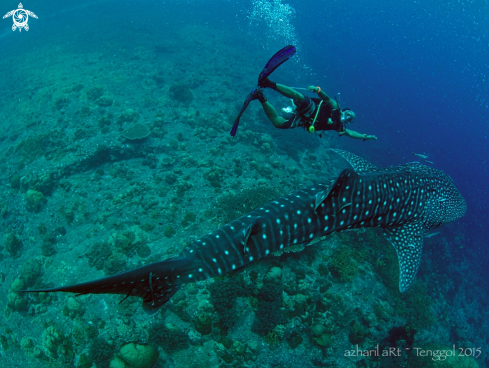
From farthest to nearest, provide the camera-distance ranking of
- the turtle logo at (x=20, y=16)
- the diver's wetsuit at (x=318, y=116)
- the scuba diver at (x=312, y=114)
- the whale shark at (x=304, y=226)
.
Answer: the turtle logo at (x=20, y=16), the diver's wetsuit at (x=318, y=116), the scuba diver at (x=312, y=114), the whale shark at (x=304, y=226)

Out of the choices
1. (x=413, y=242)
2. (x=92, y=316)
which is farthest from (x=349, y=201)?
(x=92, y=316)

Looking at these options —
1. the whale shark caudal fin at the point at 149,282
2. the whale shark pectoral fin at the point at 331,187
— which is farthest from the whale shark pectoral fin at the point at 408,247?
the whale shark caudal fin at the point at 149,282

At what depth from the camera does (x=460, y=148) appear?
43.0 metres

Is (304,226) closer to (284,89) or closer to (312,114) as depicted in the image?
(284,89)

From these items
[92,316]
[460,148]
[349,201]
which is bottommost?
[460,148]

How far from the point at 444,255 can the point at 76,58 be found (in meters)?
34.8

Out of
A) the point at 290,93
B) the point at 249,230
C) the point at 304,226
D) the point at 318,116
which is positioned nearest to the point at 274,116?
the point at 290,93

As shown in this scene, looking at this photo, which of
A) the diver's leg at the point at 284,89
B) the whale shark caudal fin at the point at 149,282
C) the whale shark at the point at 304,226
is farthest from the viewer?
the diver's leg at the point at 284,89

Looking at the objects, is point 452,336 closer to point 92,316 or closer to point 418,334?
point 418,334

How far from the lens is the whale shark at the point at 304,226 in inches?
114

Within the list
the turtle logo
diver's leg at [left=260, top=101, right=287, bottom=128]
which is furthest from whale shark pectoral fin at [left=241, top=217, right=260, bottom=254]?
the turtle logo

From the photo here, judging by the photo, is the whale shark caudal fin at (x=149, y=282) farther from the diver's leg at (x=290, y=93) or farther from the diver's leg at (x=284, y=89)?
the diver's leg at (x=290, y=93)

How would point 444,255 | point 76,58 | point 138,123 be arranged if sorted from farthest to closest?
point 76,58 → point 444,255 → point 138,123

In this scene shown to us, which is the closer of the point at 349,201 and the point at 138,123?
the point at 349,201
